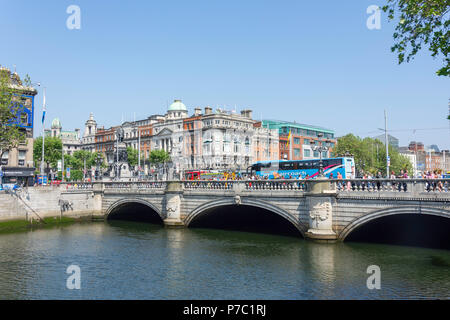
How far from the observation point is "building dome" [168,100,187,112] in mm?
110312

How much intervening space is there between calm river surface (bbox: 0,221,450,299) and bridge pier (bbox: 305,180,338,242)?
93 centimetres

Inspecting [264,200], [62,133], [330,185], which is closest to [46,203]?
[264,200]

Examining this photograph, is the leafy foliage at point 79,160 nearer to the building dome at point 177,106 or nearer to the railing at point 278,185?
the building dome at point 177,106

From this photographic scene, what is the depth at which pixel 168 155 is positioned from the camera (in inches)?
4021

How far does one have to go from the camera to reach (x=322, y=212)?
29516mm

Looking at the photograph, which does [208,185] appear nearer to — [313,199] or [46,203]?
[313,199]

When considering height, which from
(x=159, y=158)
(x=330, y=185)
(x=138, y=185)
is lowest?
(x=138, y=185)

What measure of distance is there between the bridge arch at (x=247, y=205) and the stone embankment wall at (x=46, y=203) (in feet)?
53.3

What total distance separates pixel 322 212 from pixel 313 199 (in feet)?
3.91

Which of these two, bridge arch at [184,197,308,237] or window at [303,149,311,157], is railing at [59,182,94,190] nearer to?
bridge arch at [184,197,308,237]

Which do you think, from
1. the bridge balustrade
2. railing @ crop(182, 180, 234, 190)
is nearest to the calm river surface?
railing @ crop(182, 180, 234, 190)

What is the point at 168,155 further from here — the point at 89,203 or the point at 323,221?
the point at 323,221
